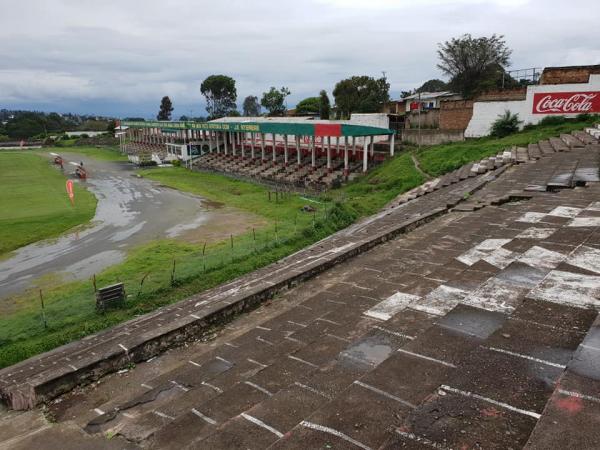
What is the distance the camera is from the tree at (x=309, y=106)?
6283 cm

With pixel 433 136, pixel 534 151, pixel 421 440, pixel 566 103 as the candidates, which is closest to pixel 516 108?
pixel 566 103

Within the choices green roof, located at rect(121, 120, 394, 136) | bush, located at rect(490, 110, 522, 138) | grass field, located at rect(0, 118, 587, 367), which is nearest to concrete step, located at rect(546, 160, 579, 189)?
grass field, located at rect(0, 118, 587, 367)

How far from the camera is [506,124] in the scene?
29406 mm

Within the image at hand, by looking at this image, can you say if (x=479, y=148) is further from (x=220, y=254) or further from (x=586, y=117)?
(x=220, y=254)

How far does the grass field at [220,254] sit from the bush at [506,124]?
1323 mm

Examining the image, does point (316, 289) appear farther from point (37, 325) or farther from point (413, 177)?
point (413, 177)

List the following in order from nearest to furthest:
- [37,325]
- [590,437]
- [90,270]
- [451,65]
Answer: [590,437] < [37,325] < [90,270] < [451,65]

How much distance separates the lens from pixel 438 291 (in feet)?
22.3

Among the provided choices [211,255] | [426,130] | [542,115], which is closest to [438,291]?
[211,255]

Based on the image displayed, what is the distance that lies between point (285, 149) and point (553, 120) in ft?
70.5

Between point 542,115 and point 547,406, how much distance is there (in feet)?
97.7

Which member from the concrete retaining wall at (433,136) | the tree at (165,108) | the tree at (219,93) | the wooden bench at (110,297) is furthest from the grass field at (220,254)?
the tree at (165,108)

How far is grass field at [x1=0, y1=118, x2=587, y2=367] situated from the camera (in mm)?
10453

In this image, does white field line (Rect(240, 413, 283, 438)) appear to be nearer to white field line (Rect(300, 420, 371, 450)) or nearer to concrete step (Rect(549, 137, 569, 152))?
white field line (Rect(300, 420, 371, 450))
